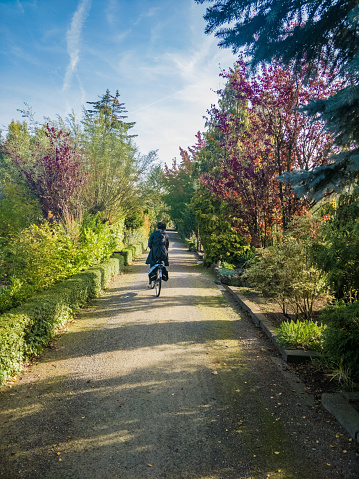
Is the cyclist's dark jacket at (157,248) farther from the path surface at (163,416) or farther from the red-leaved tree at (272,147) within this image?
the path surface at (163,416)

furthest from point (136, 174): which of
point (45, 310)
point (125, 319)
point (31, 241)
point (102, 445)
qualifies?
point (102, 445)

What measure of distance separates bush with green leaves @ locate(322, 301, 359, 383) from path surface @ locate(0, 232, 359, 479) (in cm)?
72

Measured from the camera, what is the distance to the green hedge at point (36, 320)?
4.07 metres

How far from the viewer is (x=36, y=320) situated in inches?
193

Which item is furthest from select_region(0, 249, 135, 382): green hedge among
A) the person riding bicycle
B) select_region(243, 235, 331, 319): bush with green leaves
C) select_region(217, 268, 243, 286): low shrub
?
select_region(217, 268, 243, 286): low shrub

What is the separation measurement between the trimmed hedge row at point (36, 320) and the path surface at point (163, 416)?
9.4 inches

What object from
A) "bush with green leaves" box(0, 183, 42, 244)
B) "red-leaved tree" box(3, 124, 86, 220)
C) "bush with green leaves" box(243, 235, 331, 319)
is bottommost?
"bush with green leaves" box(243, 235, 331, 319)

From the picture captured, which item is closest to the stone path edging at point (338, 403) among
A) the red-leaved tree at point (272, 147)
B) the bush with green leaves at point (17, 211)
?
the red-leaved tree at point (272, 147)

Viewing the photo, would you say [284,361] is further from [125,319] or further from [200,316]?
[125,319]

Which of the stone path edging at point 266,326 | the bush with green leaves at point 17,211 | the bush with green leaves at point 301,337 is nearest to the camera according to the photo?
the stone path edging at point 266,326

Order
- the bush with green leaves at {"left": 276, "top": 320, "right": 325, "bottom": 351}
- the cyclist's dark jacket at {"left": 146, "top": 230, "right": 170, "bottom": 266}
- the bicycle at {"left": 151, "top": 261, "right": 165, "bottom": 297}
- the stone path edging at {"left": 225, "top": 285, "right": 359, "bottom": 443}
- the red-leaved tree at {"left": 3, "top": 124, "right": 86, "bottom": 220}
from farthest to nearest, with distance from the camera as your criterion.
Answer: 1. the red-leaved tree at {"left": 3, "top": 124, "right": 86, "bottom": 220}
2. the cyclist's dark jacket at {"left": 146, "top": 230, "right": 170, "bottom": 266}
3. the bicycle at {"left": 151, "top": 261, "right": 165, "bottom": 297}
4. the bush with green leaves at {"left": 276, "top": 320, "right": 325, "bottom": 351}
5. the stone path edging at {"left": 225, "top": 285, "right": 359, "bottom": 443}

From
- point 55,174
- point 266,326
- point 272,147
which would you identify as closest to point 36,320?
point 266,326

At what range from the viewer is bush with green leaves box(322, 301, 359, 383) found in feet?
12.6

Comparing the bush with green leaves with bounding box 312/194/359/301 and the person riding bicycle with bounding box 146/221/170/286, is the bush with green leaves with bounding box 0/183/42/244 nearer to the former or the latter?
the person riding bicycle with bounding box 146/221/170/286
